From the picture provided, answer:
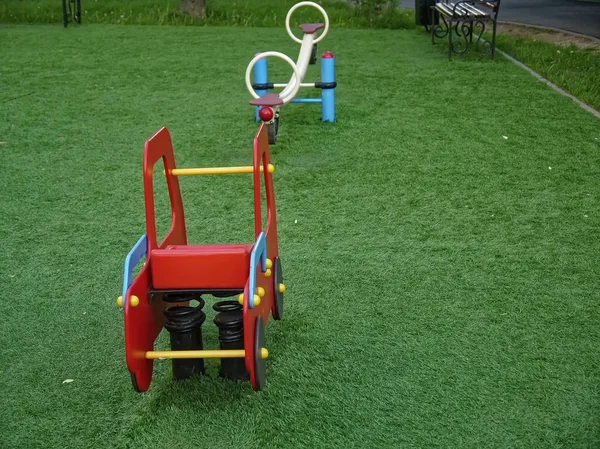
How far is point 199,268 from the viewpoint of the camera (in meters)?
3.17

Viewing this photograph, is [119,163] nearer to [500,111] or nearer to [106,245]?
[106,245]

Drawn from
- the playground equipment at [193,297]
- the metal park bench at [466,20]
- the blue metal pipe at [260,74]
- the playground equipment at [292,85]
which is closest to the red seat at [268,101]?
the playground equipment at [292,85]

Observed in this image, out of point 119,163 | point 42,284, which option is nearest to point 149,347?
→ point 42,284

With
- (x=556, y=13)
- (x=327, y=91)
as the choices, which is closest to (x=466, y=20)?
(x=327, y=91)

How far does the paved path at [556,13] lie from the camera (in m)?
14.5

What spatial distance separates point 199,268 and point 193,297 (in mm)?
205

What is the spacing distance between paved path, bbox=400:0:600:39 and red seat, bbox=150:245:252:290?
431 inches

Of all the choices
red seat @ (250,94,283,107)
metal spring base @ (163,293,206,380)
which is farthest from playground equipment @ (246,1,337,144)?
metal spring base @ (163,293,206,380)

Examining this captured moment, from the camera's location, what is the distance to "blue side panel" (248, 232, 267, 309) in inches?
118

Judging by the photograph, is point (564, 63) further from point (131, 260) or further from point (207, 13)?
point (131, 260)

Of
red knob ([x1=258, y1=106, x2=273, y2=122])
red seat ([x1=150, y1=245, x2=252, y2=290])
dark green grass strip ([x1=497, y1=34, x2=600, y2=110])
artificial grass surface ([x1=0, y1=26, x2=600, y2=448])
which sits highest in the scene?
red knob ([x1=258, y1=106, x2=273, y2=122])

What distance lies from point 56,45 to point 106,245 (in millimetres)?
8045

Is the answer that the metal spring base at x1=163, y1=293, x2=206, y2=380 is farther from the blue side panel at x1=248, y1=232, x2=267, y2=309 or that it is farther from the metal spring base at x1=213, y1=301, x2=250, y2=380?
the blue side panel at x1=248, y1=232, x2=267, y2=309

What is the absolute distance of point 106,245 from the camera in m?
4.76
